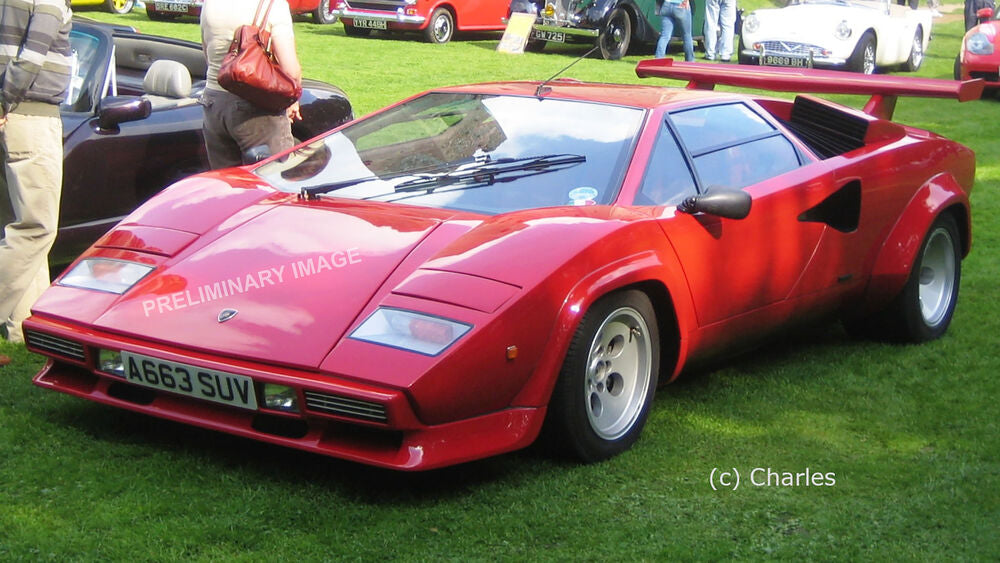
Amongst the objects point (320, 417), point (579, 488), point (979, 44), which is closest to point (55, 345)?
point (320, 417)

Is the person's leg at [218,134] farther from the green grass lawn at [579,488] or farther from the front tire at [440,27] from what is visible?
the front tire at [440,27]

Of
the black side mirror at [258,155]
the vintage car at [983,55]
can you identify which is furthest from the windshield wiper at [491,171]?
the vintage car at [983,55]

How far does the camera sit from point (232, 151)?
20.0 feet

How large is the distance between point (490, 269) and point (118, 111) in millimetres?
3043

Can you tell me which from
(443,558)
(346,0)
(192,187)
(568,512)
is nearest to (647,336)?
(568,512)

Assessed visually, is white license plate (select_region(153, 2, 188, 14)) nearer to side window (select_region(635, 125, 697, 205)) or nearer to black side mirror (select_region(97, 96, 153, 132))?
black side mirror (select_region(97, 96, 153, 132))

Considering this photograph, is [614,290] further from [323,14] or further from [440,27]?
[323,14]

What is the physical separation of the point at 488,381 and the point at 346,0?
49.0 ft

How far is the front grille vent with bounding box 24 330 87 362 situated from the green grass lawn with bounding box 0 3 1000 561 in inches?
11.8

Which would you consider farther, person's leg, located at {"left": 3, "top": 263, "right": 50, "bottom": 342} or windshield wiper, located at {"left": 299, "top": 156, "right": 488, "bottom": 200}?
person's leg, located at {"left": 3, "top": 263, "right": 50, "bottom": 342}

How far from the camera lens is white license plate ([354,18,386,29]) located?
57.3 ft

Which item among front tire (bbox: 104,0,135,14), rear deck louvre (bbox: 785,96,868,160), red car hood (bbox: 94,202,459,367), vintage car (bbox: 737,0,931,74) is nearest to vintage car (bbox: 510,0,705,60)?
vintage car (bbox: 737,0,931,74)

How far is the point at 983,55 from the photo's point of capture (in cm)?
1469

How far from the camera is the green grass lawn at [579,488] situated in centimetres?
335
